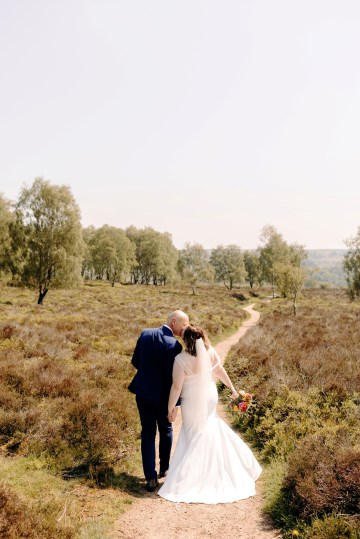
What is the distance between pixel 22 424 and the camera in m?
7.61

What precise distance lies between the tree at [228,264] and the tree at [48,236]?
49.5m

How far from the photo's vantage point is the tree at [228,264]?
8056cm

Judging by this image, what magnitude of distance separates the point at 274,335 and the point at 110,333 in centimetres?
845

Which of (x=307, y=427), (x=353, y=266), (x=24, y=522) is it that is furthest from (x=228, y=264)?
(x=24, y=522)

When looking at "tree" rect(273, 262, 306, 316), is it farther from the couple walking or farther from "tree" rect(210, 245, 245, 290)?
"tree" rect(210, 245, 245, 290)

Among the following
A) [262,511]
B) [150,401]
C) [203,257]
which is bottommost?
[262,511]

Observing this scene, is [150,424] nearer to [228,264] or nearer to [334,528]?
[334,528]

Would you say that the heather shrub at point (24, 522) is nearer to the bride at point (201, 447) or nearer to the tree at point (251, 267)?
the bride at point (201, 447)

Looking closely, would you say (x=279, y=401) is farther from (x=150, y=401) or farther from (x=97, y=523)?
(x=97, y=523)

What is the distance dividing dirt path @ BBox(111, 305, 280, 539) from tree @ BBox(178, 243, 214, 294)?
203 ft

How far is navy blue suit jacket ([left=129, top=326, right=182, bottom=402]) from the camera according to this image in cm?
595

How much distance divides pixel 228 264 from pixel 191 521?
79.4m

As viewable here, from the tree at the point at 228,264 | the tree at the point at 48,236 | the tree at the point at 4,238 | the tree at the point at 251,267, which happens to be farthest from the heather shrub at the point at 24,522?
the tree at the point at 251,267

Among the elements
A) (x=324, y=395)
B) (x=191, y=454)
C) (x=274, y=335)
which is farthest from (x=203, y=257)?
(x=191, y=454)
